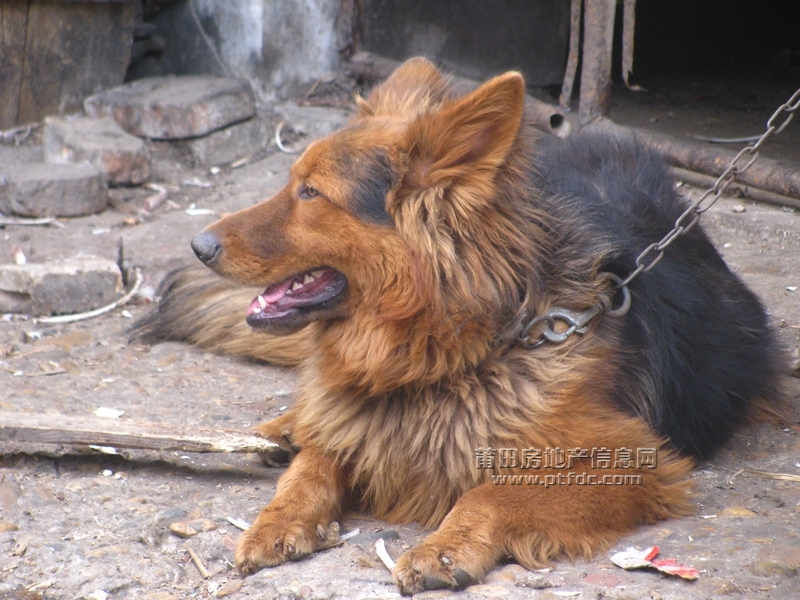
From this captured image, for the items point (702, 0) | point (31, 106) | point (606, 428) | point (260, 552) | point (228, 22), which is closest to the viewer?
point (260, 552)

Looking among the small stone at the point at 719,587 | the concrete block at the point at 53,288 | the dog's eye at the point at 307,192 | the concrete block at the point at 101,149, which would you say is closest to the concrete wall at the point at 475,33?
the concrete block at the point at 101,149

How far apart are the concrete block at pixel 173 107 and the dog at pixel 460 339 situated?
4.64 metres

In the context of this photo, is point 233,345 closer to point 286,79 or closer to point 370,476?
point 370,476

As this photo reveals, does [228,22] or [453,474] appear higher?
[228,22]

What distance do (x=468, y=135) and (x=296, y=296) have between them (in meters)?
0.90

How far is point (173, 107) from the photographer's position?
7.71m

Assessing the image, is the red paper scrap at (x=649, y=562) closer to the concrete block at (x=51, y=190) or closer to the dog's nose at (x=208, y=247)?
the dog's nose at (x=208, y=247)

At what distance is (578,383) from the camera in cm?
314

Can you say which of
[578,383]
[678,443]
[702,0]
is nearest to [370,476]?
[578,383]

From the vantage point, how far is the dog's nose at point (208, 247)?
10.7 ft

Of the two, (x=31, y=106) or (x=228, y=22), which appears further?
Result: (x=228, y=22)

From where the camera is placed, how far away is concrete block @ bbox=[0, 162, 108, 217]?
662 cm

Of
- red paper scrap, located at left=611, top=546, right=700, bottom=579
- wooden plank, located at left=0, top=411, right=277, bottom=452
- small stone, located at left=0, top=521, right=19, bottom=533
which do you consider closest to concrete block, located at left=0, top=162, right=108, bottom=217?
wooden plank, located at left=0, top=411, right=277, bottom=452

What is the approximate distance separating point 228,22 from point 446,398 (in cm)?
627
